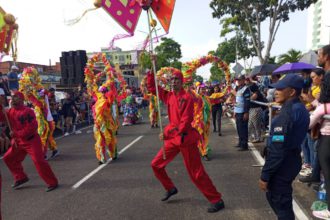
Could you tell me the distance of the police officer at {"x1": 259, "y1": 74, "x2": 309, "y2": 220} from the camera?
2.77 metres

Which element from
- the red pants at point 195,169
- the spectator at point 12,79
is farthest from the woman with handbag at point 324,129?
the spectator at point 12,79

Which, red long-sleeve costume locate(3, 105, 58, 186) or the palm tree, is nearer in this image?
red long-sleeve costume locate(3, 105, 58, 186)

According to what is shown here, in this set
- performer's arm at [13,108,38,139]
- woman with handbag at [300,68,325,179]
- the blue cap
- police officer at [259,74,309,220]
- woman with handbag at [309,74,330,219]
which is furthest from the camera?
performer's arm at [13,108,38,139]

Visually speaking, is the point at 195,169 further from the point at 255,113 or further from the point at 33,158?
the point at 255,113

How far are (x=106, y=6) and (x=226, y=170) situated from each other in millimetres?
4015

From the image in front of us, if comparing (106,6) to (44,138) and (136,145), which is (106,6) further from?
(136,145)

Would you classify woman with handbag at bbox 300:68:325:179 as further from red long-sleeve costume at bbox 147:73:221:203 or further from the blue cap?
the blue cap

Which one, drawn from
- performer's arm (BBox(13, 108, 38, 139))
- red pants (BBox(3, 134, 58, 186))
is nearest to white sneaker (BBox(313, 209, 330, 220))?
red pants (BBox(3, 134, 58, 186))

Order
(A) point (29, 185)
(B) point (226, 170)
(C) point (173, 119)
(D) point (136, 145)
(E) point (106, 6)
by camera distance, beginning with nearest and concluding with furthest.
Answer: (E) point (106, 6)
(C) point (173, 119)
(A) point (29, 185)
(B) point (226, 170)
(D) point (136, 145)

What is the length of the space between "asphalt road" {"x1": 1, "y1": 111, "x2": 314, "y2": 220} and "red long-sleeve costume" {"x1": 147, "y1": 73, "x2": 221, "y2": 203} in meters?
0.39

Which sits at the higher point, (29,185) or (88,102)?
(88,102)

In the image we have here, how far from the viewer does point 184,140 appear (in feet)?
14.1

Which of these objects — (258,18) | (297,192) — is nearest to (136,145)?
(297,192)

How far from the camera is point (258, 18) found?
18016 millimetres
